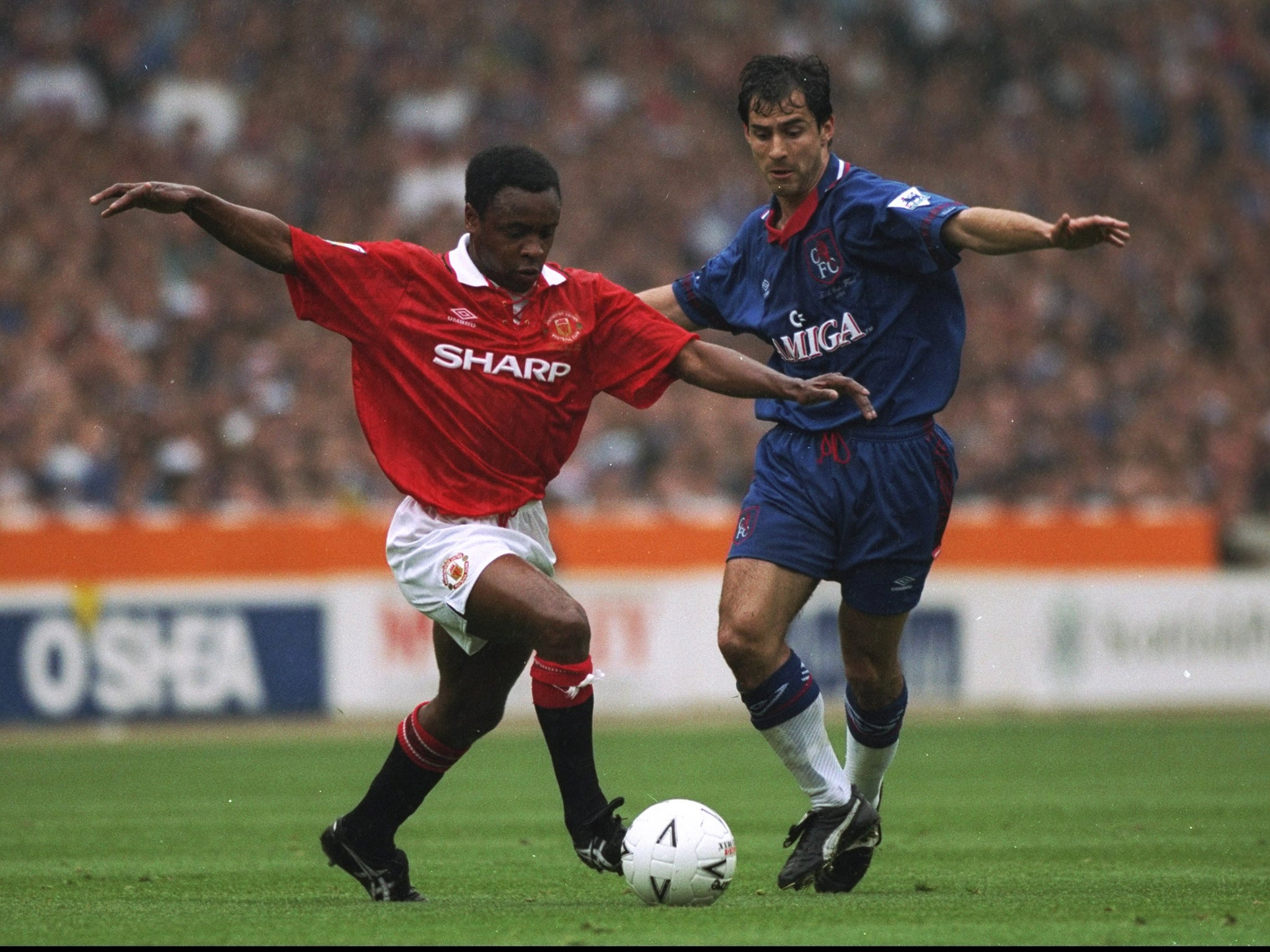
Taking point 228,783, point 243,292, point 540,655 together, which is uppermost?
point 243,292

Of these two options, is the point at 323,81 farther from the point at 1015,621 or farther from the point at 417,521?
the point at 417,521

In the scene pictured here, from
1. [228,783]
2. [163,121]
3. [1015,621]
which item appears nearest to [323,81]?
[163,121]

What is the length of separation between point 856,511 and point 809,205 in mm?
1039

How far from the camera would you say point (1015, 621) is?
54.5ft

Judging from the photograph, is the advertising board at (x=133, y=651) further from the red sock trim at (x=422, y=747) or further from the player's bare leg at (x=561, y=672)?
the player's bare leg at (x=561, y=672)

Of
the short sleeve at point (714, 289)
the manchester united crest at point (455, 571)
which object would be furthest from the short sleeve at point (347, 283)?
the short sleeve at point (714, 289)

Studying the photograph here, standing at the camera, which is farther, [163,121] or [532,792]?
[163,121]

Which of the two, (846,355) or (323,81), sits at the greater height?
(323,81)

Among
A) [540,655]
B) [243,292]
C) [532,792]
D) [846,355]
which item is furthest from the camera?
[243,292]

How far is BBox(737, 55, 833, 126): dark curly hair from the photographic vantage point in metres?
6.52

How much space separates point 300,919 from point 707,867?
1.18 m

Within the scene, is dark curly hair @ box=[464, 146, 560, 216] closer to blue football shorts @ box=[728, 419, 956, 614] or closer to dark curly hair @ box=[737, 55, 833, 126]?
dark curly hair @ box=[737, 55, 833, 126]

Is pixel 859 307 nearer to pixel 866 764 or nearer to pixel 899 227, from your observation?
pixel 899 227

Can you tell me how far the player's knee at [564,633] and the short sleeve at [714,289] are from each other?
4.72 feet
